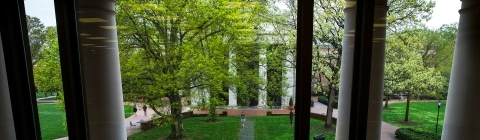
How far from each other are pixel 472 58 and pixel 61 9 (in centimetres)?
319

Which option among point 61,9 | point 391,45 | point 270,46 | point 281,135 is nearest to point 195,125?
point 281,135

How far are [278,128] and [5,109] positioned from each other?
7.57 feet

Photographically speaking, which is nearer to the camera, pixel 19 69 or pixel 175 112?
pixel 19 69

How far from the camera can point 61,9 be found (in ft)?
6.02

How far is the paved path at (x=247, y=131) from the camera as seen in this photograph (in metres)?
2.48

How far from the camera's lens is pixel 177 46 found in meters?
2.82

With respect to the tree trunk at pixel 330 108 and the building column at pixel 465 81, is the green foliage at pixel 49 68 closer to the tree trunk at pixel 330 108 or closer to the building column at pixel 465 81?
the tree trunk at pixel 330 108

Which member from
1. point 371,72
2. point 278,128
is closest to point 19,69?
point 278,128

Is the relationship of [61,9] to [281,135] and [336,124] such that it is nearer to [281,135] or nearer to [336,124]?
[281,135]

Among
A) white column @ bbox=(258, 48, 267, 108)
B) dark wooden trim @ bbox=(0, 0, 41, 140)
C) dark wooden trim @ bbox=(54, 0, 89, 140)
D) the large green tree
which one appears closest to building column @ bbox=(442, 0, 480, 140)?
the large green tree

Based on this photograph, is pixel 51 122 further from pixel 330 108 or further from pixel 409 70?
pixel 409 70

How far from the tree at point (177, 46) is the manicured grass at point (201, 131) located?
93mm

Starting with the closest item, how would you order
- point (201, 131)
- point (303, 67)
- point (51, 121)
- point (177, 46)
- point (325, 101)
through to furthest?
1. point (303, 67)
2. point (325, 101)
3. point (51, 121)
4. point (201, 131)
5. point (177, 46)

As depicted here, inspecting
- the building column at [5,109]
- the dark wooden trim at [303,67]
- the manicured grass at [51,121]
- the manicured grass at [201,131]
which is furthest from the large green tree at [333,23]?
the building column at [5,109]
